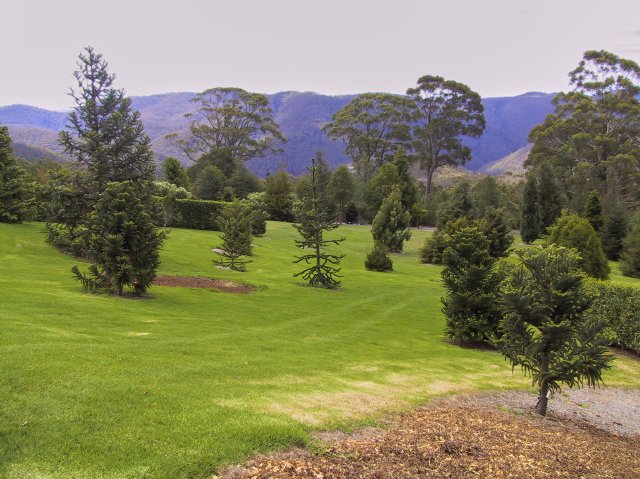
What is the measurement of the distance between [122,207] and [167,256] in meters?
10.2

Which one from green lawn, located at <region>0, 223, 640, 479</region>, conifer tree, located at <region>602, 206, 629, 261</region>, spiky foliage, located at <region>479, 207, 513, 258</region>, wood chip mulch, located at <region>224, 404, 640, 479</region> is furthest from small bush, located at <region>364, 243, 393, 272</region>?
conifer tree, located at <region>602, 206, 629, 261</region>

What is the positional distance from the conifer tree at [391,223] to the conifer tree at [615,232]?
17.6m

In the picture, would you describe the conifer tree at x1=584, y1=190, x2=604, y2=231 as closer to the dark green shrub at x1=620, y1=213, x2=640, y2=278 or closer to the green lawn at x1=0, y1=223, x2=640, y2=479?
the dark green shrub at x1=620, y1=213, x2=640, y2=278

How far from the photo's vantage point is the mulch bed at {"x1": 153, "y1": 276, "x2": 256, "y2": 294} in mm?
19594

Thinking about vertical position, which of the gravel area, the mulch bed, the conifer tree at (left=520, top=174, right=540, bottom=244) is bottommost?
the gravel area

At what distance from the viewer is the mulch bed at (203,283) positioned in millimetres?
19594

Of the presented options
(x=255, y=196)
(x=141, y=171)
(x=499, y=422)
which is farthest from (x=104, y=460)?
(x=255, y=196)

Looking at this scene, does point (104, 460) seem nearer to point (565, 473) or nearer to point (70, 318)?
point (565, 473)

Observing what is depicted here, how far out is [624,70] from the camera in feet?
206

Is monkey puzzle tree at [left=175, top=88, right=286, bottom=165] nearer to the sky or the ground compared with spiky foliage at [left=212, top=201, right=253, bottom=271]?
nearer to the sky

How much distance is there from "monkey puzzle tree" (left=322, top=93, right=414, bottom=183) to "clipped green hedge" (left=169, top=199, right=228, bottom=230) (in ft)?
117

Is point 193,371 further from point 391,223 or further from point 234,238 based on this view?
point 391,223

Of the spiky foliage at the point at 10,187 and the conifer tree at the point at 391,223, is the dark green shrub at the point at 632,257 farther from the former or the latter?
the spiky foliage at the point at 10,187

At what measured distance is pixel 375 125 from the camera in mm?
77125
